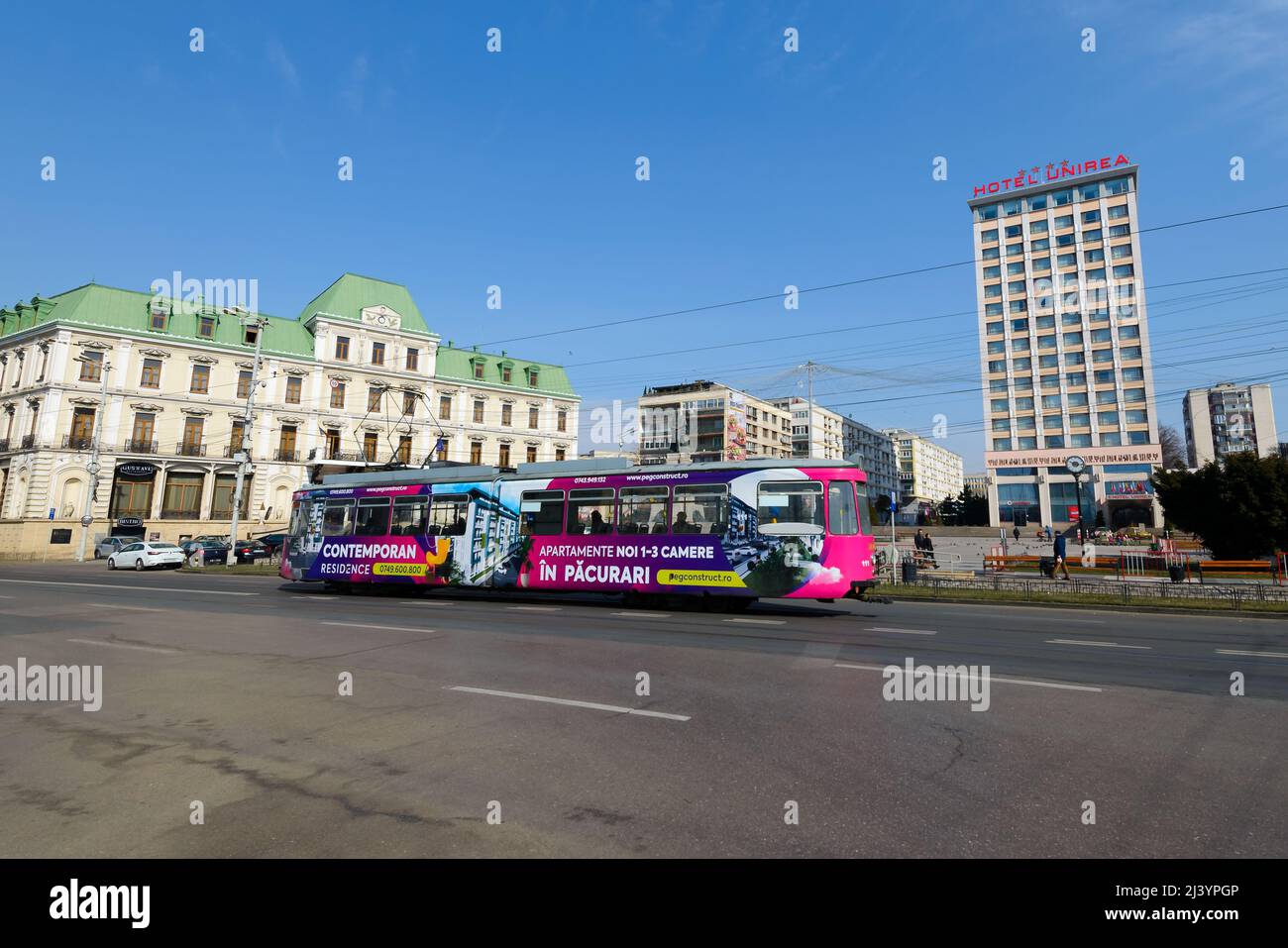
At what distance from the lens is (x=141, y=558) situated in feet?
102

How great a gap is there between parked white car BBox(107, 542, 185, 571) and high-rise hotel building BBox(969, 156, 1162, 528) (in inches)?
3019

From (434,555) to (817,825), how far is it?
15.8 m

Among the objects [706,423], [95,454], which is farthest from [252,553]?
[706,423]

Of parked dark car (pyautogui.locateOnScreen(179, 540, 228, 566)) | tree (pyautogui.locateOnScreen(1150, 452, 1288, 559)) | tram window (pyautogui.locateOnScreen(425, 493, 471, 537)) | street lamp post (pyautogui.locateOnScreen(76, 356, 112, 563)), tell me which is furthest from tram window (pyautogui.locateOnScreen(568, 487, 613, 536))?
street lamp post (pyautogui.locateOnScreen(76, 356, 112, 563))

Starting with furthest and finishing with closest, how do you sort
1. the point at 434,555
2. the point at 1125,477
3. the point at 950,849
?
1. the point at 1125,477
2. the point at 434,555
3. the point at 950,849

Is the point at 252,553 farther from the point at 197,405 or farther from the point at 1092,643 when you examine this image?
the point at 1092,643

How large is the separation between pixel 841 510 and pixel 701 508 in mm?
3003

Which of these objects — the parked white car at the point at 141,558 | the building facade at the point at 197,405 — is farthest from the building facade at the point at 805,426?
the parked white car at the point at 141,558

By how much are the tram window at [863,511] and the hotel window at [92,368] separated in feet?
166

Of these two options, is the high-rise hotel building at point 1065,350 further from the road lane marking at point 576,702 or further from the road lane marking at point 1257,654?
the road lane marking at point 576,702

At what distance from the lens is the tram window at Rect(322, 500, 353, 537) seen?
63.9 feet

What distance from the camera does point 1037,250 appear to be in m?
76.8
